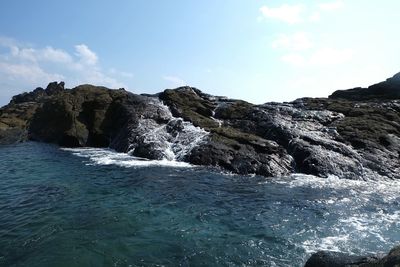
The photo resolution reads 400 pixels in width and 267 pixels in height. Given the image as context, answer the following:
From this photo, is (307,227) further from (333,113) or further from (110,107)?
(110,107)

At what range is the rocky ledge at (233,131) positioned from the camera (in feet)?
108

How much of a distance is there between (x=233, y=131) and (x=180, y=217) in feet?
66.6

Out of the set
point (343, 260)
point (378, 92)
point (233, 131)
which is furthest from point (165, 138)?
point (378, 92)

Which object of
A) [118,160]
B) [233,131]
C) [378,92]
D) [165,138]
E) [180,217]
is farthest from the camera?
[378,92]

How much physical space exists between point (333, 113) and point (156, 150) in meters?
22.6

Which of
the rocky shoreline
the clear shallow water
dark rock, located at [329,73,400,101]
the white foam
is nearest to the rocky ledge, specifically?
the rocky shoreline

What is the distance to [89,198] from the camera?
22.4 m

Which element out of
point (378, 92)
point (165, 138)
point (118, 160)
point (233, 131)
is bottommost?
point (118, 160)

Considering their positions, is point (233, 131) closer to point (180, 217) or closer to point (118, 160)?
point (118, 160)

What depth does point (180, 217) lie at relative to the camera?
19.5m

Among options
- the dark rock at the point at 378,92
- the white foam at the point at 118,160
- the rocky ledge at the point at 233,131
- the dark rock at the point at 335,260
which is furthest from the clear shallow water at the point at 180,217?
the dark rock at the point at 378,92

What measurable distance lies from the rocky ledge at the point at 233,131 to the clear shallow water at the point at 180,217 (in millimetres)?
3105

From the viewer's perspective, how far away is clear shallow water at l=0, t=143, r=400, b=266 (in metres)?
15.1

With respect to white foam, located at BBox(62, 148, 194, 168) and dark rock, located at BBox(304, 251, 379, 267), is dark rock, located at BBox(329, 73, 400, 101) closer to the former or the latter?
white foam, located at BBox(62, 148, 194, 168)
